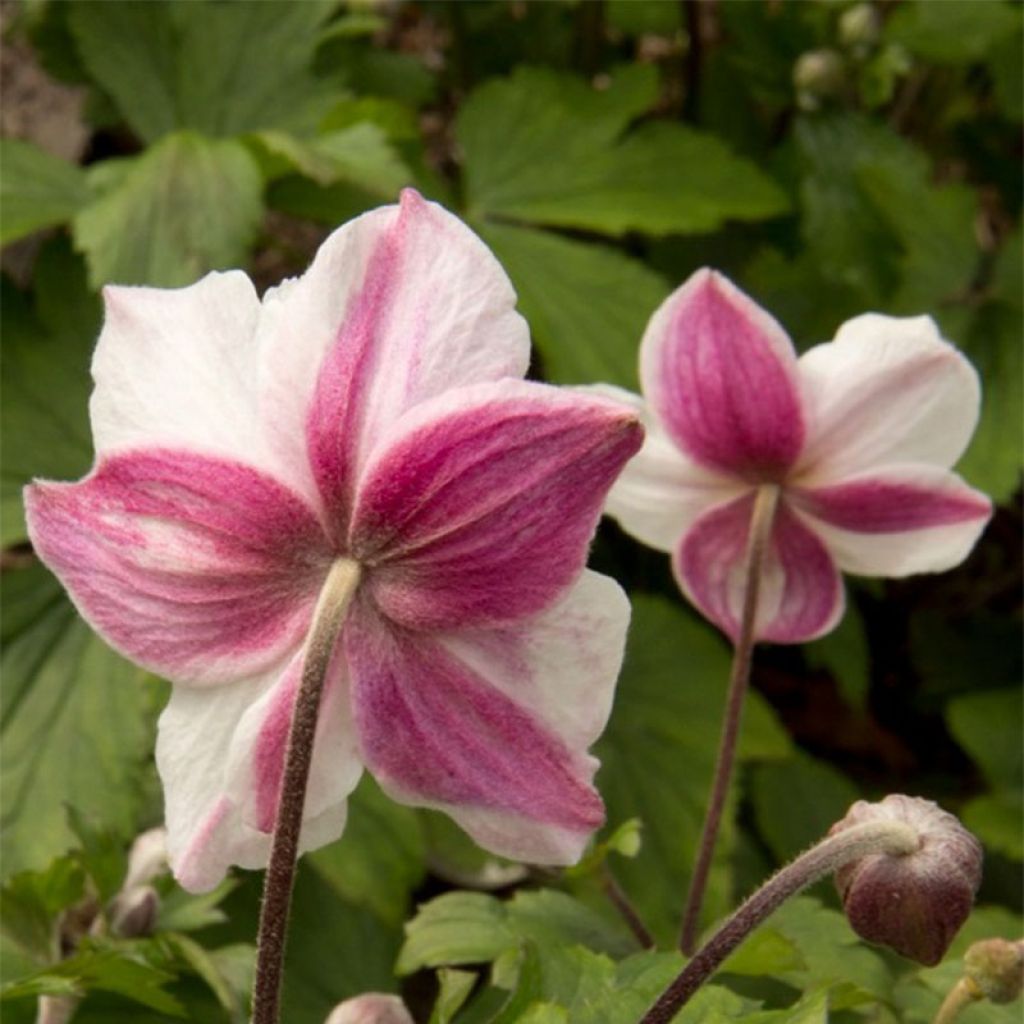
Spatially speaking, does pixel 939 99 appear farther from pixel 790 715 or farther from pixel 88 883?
pixel 88 883

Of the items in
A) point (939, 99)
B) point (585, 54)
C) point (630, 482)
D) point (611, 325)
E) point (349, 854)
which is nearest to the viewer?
point (630, 482)

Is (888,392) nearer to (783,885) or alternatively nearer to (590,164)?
(783,885)

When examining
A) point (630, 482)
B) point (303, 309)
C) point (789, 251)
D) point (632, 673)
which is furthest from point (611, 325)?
point (303, 309)

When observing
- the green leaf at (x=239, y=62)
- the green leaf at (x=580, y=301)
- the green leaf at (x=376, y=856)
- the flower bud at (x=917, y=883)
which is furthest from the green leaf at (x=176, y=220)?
the flower bud at (x=917, y=883)

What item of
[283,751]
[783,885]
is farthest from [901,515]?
[283,751]

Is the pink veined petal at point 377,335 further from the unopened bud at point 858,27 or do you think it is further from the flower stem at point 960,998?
the unopened bud at point 858,27

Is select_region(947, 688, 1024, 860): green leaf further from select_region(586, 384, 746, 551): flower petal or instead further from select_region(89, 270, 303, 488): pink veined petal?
select_region(89, 270, 303, 488): pink veined petal
